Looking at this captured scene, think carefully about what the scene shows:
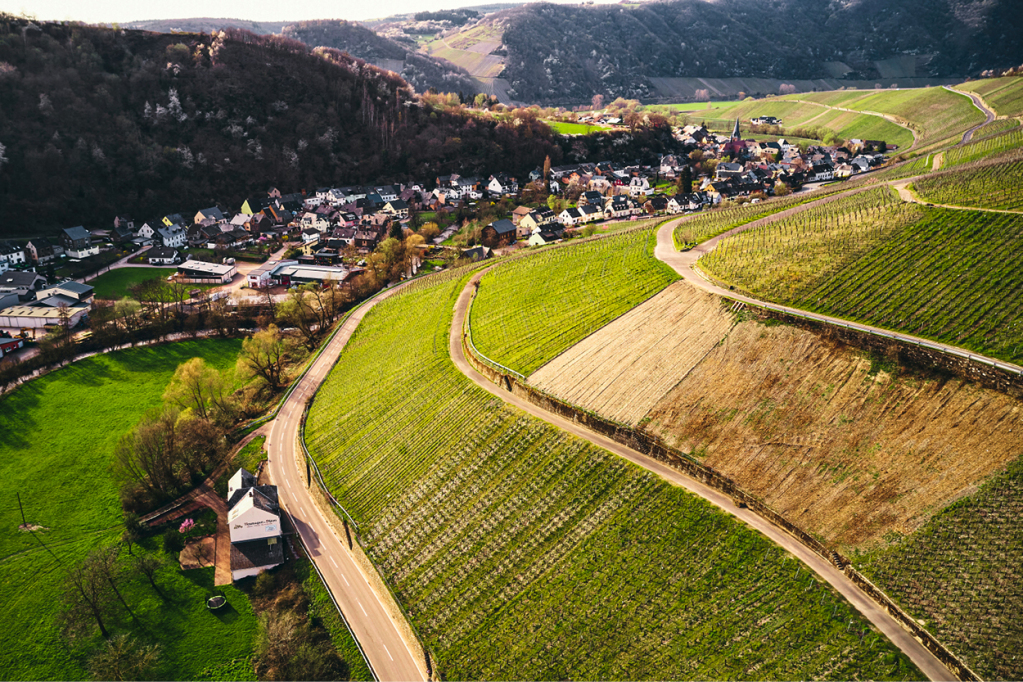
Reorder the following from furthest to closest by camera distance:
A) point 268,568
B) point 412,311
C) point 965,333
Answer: point 412,311 < point 268,568 < point 965,333

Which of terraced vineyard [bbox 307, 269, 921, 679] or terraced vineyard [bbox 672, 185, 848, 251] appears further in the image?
terraced vineyard [bbox 672, 185, 848, 251]

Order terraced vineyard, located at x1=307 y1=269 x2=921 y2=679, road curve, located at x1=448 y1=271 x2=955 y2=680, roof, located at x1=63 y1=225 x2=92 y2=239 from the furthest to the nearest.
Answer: roof, located at x1=63 y1=225 x2=92 y2=239, terraced vineyard, located at x1=307 y1=269 x2=921 y2=679, road curve, located at x1=448 y1=271 x2=955 y2=680

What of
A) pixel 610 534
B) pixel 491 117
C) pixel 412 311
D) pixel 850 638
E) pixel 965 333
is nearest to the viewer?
pixel 850 638

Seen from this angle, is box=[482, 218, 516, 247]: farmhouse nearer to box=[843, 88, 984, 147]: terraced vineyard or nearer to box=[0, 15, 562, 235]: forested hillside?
box=[0, 15, 562, 235]: forested hillside

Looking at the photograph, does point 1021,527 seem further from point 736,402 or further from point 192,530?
point 192,530

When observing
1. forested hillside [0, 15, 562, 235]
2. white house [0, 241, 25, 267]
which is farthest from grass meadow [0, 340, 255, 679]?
forested hillside [0, 15, 562, 235]

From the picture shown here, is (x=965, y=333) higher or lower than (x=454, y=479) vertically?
higher

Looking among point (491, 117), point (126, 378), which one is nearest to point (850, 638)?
point (126, 378)
